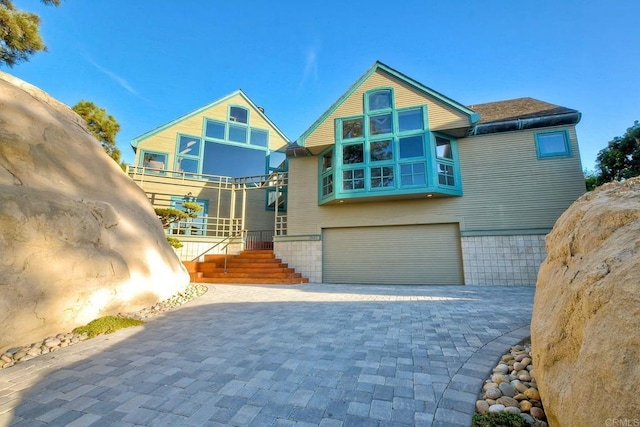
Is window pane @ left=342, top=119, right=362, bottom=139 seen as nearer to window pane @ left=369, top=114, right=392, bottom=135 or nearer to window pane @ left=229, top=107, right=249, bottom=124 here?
window pane @ left=369, top=114, right=392, bottom=135

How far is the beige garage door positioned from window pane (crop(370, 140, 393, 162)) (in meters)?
2.96

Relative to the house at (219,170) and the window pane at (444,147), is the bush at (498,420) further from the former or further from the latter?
the house at (219,170)

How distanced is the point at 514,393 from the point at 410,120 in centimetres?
1040

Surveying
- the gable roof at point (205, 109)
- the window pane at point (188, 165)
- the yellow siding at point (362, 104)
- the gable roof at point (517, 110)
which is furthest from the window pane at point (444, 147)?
the window pane at point (188, 165)

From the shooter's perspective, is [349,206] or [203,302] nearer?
[203,302]

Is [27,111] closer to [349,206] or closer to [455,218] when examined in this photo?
[349,206]

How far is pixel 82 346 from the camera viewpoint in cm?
354

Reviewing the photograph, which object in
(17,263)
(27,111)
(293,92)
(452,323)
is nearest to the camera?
(17,263)

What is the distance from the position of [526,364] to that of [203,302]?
6.26 meters

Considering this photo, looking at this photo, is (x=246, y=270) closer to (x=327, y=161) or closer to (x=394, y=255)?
(x=327, y=161)

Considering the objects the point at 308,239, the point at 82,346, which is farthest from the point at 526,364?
the point at 308,239

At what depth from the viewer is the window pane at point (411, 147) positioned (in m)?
10.3

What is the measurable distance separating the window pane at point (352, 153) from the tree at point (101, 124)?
11.2 meters

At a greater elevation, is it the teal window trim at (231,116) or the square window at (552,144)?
the teal window trim at (231,116)
